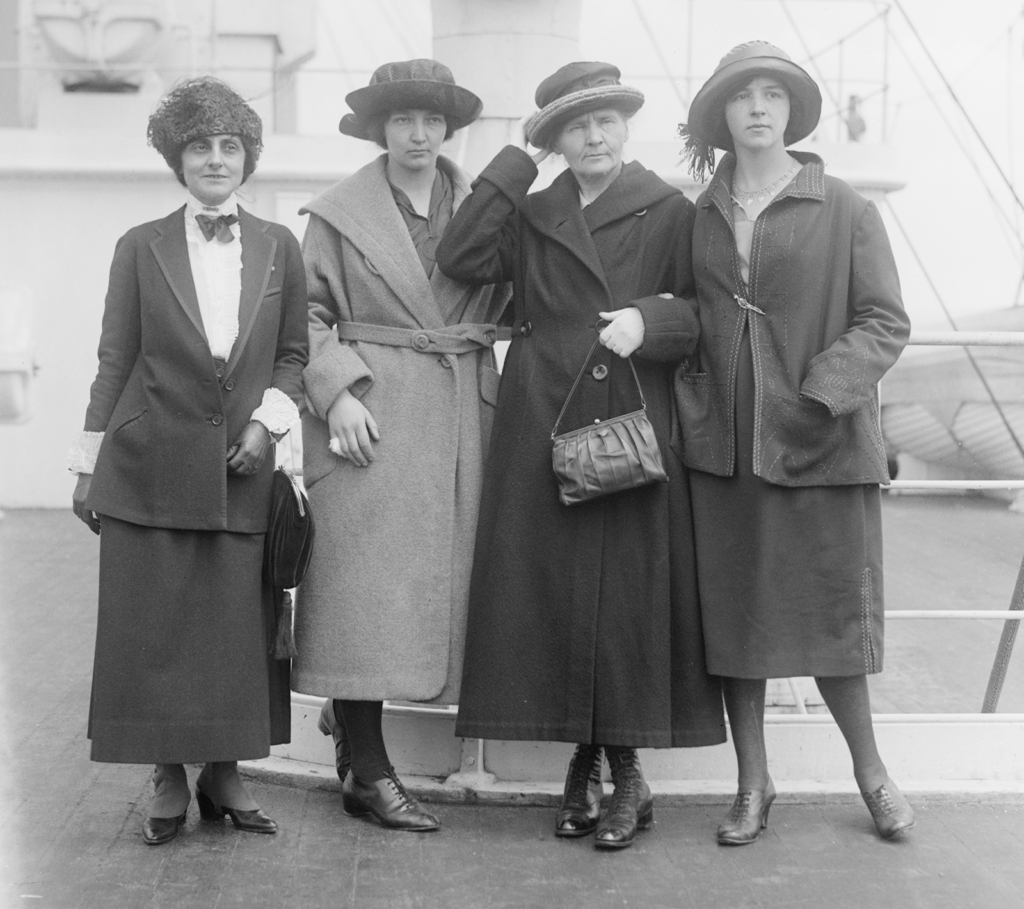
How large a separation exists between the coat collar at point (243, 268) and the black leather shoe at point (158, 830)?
97 cm

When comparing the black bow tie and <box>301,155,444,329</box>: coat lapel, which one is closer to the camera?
the black bow tie

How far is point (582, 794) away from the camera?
320 centimetres

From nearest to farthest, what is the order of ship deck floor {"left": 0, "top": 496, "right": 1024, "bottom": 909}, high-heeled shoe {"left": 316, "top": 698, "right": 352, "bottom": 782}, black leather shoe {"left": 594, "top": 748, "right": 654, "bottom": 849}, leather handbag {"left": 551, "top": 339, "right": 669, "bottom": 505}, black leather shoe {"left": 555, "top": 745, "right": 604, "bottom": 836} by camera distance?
ship deck floor {"left": 0, "top": 496, "right": 1024, "bottom": 909}
leather handbag {"left": 551, "top": 339, "right": 669, "bottom": 505}
black leather shoe {"left": 594, "top": 748, "right": 654, "bottom": 849}
black leather shoe {"left": 555, "top": 745, "right": 604, "bottom": 836}
high-heeled shoe {"left": 316, "top": 698, "right": 352, "bottom": 782}

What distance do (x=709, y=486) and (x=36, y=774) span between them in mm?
1878

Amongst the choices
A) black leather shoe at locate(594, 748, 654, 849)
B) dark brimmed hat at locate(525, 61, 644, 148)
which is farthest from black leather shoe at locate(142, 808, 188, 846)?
dark brimmed hat at locate(525, 61, 644, 148)

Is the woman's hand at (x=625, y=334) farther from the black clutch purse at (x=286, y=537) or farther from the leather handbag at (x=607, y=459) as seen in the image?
the black clutch purse at (x=286, y=537)

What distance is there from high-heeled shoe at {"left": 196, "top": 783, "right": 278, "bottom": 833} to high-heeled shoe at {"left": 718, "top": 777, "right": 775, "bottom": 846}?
98cm

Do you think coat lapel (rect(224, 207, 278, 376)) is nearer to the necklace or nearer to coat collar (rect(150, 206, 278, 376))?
coat collar (rect(150, 206, 278, 376))

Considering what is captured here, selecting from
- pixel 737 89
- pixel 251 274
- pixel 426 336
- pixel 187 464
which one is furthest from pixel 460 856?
pixel 737 89

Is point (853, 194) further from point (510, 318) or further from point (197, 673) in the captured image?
point (197, 673)

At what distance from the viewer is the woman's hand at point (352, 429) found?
10.3 ft

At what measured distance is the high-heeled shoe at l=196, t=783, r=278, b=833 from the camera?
10.3 feet

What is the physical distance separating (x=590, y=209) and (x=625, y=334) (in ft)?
1.02

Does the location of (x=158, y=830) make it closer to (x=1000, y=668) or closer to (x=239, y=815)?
(x=239, y=815)
